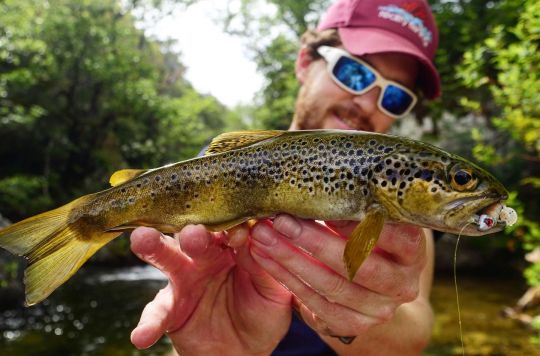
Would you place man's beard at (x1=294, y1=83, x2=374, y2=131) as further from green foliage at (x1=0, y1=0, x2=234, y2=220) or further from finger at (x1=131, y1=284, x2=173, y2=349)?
green foliage at (x1=0, y1=0, x2=234, y2=220)

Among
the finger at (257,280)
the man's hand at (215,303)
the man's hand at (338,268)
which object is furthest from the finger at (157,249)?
the man's hand at (338,268)

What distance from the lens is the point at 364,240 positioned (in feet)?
5.71

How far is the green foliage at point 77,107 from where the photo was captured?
17.8 meters

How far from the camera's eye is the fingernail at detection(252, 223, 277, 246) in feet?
6.56

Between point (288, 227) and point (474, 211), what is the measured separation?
780 mm

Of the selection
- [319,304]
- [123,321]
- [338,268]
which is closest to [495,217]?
[338,268]

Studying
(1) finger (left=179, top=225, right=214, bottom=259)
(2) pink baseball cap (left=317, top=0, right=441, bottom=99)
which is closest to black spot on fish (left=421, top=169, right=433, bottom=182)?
(1) finger (left=179, top=225, right=214, bottom=259)

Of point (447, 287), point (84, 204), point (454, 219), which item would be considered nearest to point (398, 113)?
point (454, 219)

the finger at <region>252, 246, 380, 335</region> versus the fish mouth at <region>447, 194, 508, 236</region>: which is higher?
the fish mouth at <region>447, 194, 508, 236</region>

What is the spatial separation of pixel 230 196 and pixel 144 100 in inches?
813

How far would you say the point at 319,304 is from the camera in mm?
2141

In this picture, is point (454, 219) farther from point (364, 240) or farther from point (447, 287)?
point (447, 287)

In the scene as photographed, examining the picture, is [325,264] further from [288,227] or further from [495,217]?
[495,217]

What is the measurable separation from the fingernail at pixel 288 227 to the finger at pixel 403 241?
1.21 feet
